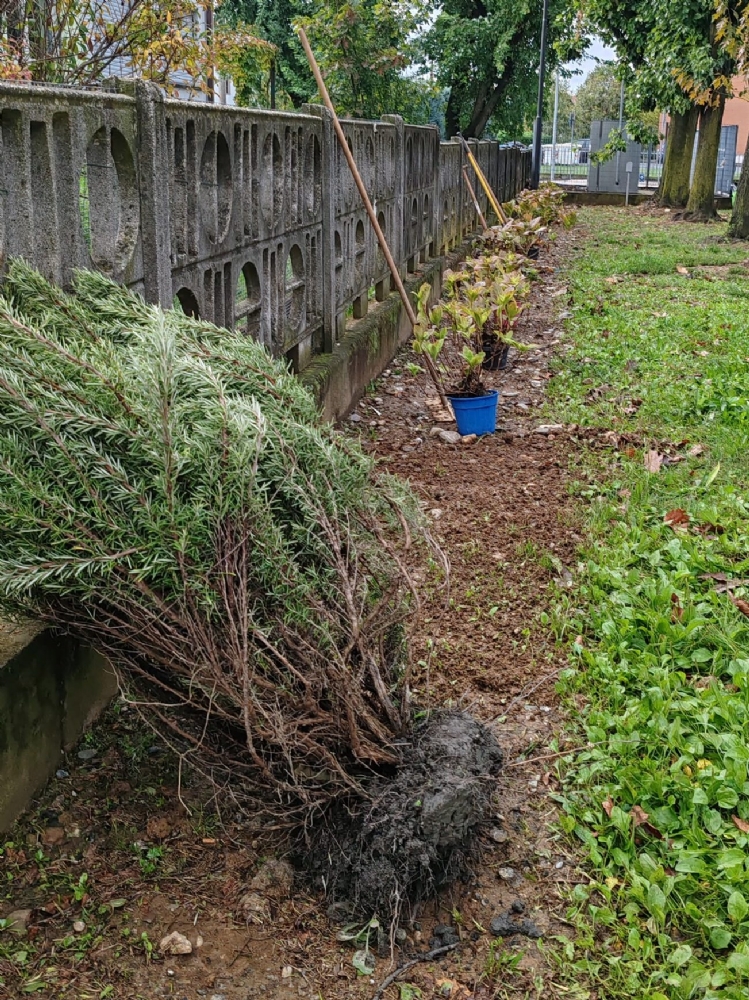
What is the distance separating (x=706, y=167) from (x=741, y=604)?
19.1m

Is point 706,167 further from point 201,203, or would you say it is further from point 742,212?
point 201,203

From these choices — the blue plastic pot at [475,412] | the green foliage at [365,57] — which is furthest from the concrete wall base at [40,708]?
the green foliage at [365,57]

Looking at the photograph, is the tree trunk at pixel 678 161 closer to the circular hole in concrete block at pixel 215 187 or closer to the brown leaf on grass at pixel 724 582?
the circular hole in concrete block at pixel 215 187

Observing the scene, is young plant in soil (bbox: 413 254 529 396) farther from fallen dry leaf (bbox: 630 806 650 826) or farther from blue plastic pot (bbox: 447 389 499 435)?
fallen dry leaf (bbox: 630 806 650 826)

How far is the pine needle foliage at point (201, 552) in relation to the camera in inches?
91.4

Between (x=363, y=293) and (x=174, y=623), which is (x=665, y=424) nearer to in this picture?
(x=363, y=293)

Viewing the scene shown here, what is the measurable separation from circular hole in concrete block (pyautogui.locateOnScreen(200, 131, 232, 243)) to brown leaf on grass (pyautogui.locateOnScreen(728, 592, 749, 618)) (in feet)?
8.36

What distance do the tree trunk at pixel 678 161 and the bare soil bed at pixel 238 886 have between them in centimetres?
2271

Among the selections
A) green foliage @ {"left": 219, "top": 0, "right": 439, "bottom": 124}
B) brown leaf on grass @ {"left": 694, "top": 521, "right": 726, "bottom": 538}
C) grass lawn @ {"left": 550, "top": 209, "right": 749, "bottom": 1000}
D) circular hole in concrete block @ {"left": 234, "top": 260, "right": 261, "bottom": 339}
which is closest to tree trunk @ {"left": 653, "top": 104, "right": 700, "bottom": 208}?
green foliage @ {"left": 219, "top": 0, "right": 439, "bottom": 124}

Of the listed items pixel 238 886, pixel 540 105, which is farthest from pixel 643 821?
pixel 540 105

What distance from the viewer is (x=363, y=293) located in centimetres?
762

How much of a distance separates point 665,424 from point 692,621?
109 inches

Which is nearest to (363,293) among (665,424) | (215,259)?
(665,424)

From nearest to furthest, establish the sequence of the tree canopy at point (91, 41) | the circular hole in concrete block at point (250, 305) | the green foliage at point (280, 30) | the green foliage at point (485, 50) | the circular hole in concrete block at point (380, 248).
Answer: the circular hole in concrete block at point (250, 305)
the tree canopy at point (91, 41)
the circular hole in concrete block at point (380, 248)
the green foliage at point (485, 50)
the green foliage at point (280, 30)
